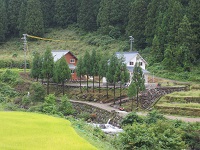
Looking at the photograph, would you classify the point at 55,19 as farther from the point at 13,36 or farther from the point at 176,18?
the point at 176,18

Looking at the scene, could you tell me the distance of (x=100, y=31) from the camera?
175 feet

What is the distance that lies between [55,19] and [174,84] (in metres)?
31.9

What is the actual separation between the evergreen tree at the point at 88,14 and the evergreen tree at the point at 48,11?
689 centimetres

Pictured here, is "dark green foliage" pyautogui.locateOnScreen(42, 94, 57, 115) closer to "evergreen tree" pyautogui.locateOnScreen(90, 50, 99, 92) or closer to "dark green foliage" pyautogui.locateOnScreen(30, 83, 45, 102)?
"dark green foliage" pyautogui.locateOnScreen(30, 83, 45, 102)

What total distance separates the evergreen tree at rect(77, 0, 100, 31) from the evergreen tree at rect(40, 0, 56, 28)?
6889mm

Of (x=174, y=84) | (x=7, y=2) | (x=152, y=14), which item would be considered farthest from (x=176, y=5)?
(x=7, y=2)

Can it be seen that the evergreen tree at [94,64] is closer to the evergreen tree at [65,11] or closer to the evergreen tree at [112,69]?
the evergreen tree at [112,69]

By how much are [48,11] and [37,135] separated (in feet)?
166

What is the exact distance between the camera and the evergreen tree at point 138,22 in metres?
46.2

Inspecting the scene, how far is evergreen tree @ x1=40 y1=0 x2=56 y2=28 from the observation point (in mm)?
59725

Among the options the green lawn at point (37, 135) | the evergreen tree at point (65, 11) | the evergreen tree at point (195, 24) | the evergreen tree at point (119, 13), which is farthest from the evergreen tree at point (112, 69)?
the evergreen tree at point (65, 11)

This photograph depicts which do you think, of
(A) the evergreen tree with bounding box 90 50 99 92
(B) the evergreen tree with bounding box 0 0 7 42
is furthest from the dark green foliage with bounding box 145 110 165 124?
(B) the evergreen tree with bounding box 0 0 7 42

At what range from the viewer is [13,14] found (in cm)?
5878

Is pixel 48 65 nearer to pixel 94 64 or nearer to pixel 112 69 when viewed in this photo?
pixel 94 64
